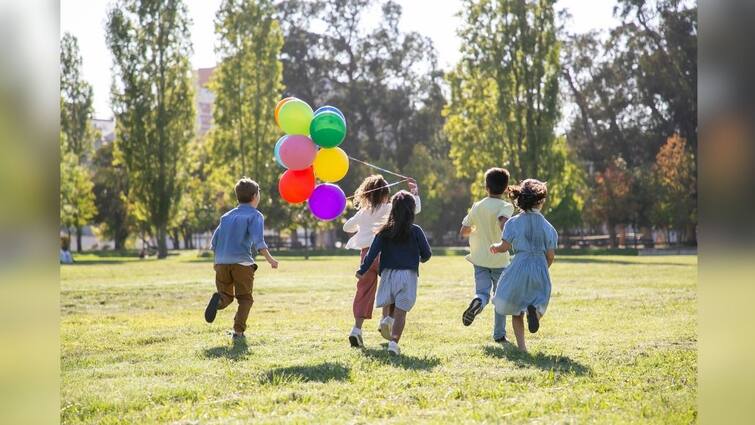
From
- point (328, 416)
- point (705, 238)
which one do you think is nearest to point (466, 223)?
point (328, 416)

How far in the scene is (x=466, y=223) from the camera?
871 centimetres

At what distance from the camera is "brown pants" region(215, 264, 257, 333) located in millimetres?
8719

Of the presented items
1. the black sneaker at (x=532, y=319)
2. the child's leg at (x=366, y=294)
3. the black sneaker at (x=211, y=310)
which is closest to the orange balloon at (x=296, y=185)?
the child's leg at (x=366, y=294)

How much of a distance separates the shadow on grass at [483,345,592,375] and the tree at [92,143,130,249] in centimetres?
4840

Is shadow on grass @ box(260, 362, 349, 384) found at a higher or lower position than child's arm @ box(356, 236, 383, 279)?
lower

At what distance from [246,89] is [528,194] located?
35.8 meters

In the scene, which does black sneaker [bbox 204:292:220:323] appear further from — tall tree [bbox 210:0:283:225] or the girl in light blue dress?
tall tree [bbox 210:0:283:225]

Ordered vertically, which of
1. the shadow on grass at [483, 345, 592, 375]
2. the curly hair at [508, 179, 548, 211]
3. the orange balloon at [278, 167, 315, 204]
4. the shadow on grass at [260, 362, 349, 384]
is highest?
the orange balloon at [278, 167, 315, 204]

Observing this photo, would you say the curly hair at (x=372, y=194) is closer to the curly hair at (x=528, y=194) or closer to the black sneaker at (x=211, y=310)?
Result: the curly hair at (x=528, y=194)

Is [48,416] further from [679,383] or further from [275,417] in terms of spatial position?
[679,383]

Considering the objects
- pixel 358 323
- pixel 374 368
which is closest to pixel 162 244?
pixel 358 323

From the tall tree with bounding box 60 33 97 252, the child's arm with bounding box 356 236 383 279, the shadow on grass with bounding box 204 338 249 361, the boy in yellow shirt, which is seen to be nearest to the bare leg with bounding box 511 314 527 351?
the boy in yellow shirt

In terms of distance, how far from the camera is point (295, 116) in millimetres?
9297

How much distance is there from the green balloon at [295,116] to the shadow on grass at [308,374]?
11.1 feet
